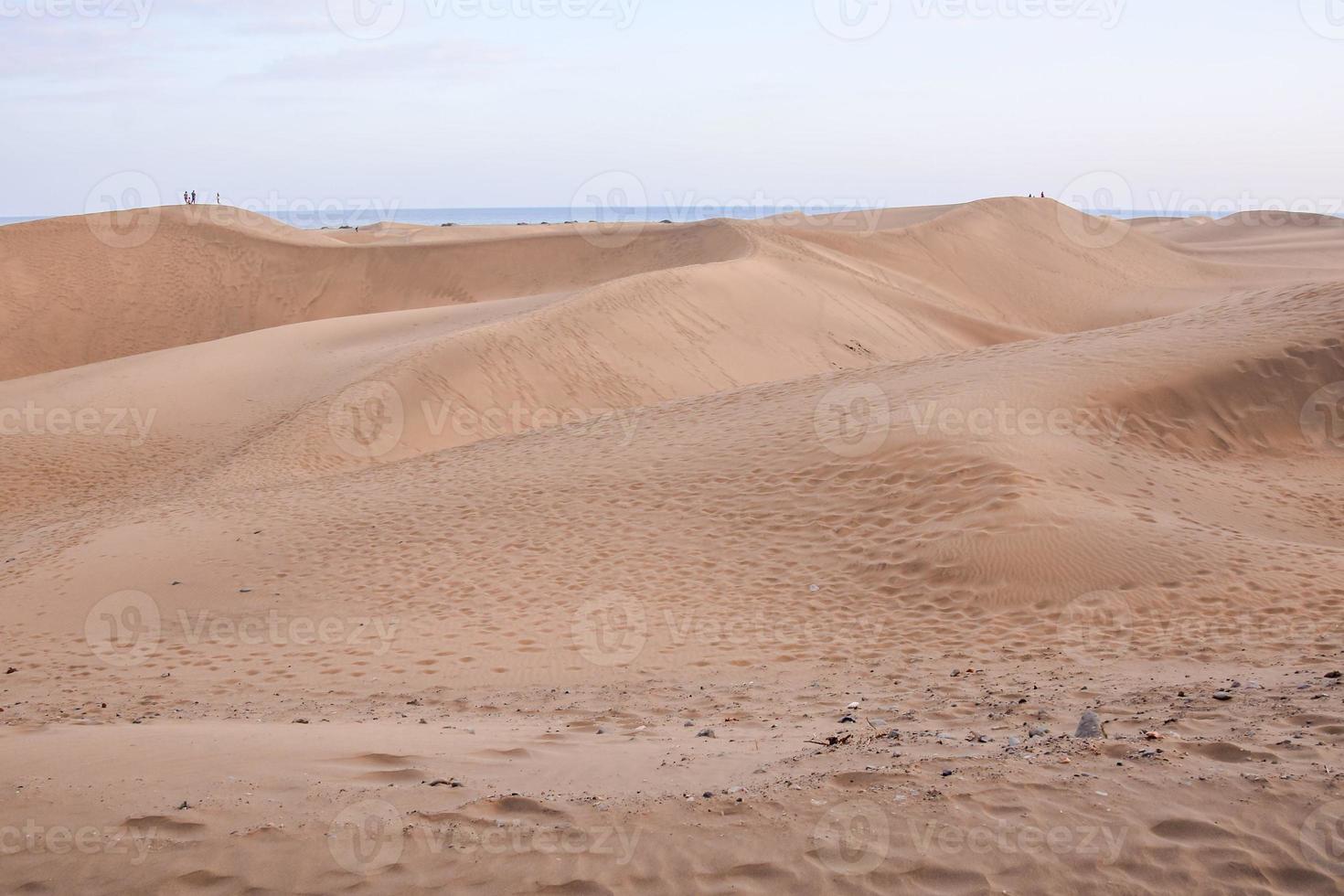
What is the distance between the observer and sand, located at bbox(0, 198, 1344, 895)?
3.46 m

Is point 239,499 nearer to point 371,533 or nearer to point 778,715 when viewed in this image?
point 371,533

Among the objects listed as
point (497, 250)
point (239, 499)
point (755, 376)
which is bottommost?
point (239, 499)

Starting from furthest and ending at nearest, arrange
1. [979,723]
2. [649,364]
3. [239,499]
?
[649,364], [239,499], [979,723]

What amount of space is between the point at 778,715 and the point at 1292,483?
287 inches

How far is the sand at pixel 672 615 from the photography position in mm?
3463

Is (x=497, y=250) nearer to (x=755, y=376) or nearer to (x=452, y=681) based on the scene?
(x=755, y=376)

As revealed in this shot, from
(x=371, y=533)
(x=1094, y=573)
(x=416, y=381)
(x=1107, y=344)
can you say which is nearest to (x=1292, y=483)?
(x=1107, y=344)

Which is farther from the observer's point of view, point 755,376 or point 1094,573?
point 755,376

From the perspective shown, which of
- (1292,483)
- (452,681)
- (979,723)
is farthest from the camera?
(1292,483)

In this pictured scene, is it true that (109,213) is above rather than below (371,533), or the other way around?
above

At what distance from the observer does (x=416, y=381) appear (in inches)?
684

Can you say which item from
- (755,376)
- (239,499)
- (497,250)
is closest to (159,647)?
(239,499)

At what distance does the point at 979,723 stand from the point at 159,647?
6387 millimetres

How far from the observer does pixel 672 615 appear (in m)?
7.98
